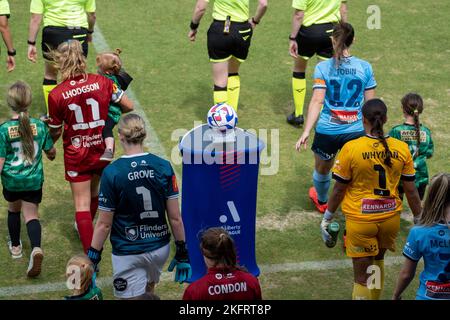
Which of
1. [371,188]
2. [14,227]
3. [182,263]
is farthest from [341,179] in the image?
[14,227]

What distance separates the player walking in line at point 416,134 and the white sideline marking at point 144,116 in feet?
10.8

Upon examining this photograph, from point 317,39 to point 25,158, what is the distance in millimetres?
4710

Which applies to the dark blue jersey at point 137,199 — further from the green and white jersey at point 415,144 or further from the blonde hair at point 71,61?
the green and white jersey at point 415,144

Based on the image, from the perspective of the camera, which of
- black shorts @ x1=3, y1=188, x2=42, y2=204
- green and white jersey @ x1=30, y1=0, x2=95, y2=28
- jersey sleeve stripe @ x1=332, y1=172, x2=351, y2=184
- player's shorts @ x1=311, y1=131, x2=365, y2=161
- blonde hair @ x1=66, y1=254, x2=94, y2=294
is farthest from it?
green and white jersey @ x1=30, y1=0, x2=95, y2=28

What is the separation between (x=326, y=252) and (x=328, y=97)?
62.9 inches

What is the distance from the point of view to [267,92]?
1215cm

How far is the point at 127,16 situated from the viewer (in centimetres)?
1471

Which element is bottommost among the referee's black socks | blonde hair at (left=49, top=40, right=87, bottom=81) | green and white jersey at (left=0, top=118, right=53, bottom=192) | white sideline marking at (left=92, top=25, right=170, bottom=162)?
white sideline marking at (left=92, top=25, right=170, bottom=162)

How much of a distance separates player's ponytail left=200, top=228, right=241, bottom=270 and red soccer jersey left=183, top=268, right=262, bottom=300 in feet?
0.18

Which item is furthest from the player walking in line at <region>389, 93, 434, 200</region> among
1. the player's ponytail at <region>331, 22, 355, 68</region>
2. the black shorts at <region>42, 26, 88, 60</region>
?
the black shorts at <region>42, 26, 88, 60</region>

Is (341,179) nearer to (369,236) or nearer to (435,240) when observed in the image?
(369,236)

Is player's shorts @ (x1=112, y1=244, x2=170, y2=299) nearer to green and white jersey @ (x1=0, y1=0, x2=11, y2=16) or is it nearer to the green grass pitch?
the green grass pitch

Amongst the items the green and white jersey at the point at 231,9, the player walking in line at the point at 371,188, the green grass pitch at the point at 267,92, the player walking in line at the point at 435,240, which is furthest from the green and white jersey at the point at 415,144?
the green and white jersey at the point at 231,9

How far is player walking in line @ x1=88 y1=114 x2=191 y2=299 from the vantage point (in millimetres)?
6168
